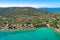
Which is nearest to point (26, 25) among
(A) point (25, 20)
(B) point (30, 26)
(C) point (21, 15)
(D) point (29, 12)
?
(B) point (30, 26)

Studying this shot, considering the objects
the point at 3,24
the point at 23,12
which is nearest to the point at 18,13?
the point at 23,12

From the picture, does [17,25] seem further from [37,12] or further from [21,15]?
[37,12]

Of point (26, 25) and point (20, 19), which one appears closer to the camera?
point (26, 25)

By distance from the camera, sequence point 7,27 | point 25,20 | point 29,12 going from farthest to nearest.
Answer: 1. point 29,12
2. point 25,20
3. point 7,27

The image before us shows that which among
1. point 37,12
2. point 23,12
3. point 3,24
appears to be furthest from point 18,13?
point 3,24

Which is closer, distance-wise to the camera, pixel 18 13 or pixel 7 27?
pixel 7 27

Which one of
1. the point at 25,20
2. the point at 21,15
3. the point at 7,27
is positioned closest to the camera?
the point at 7,27

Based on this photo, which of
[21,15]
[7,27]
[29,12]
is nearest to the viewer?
[7,27]

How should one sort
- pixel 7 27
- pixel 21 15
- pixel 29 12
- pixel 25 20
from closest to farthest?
pixel 7 27
pixel 25 20
pixel 21 15
pixel 29 12

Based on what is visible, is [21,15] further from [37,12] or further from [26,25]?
[26,25]
